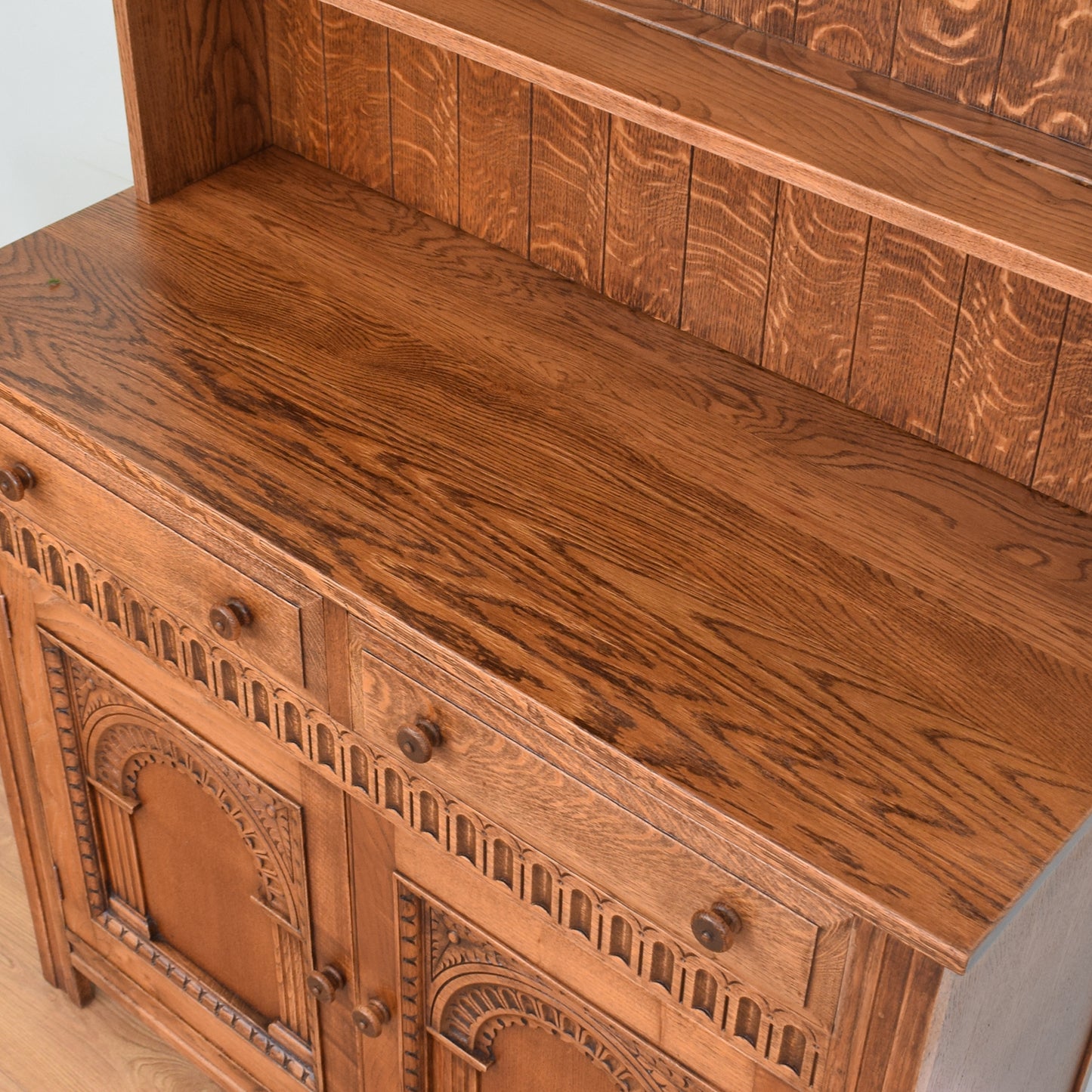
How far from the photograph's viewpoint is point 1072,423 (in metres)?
1.48

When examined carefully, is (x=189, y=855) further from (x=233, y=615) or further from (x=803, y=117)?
(x=803, y=117)

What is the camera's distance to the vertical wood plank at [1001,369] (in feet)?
4.77

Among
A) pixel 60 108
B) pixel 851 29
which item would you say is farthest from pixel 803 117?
pixel 60 108

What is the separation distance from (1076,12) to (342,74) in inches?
35.4

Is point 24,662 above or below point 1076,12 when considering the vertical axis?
below

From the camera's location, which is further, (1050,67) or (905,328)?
(905,328)

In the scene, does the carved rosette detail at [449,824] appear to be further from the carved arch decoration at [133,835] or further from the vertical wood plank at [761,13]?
the vertical wood plank at [761,13]

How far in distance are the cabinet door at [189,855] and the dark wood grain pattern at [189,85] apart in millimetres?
524

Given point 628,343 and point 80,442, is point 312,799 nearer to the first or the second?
point 80,442

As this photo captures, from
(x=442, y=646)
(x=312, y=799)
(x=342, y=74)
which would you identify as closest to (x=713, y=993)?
(x=442, y=646)

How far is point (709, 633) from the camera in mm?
1369

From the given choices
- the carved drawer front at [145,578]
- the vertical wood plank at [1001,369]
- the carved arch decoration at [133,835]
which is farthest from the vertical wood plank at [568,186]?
the carved arch decoration at [133,835]

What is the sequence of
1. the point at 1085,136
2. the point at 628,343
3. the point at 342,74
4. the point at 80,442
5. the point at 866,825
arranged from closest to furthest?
the point at 866,825, the point at 1085,136, the point at 80,442, the point at 628,343, the point at 342,74

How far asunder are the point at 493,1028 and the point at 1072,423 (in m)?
0.83
